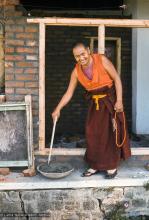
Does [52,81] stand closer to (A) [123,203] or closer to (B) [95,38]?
(B) [95,38]

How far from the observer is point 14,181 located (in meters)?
4.93

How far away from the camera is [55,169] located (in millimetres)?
5066

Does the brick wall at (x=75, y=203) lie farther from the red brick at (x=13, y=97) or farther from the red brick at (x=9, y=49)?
the red brick at (x=9, y=49)

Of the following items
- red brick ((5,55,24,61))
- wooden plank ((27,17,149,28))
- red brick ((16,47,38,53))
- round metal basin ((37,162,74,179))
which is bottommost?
round metal basin ((37,162,74,179))

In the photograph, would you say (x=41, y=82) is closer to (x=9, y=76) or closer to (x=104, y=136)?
(x=9, y=76)

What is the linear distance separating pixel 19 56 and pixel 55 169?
137 cm

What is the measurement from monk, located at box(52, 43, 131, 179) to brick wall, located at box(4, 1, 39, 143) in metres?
0.46

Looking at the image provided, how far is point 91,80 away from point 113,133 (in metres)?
0.67

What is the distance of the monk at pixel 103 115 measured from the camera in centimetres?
491

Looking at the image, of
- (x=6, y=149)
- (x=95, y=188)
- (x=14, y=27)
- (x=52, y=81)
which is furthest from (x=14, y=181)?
(x=52, y=81)

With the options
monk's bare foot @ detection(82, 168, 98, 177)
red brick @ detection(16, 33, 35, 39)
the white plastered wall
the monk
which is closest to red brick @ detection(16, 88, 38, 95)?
the monk

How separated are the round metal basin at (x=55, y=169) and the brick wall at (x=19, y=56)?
2.61 ft

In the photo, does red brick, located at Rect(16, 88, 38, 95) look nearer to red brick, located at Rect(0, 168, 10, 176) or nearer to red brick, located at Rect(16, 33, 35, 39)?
red brick, located at Rect(16, 33, 35, 39)

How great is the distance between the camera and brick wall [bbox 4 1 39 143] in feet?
16.9
